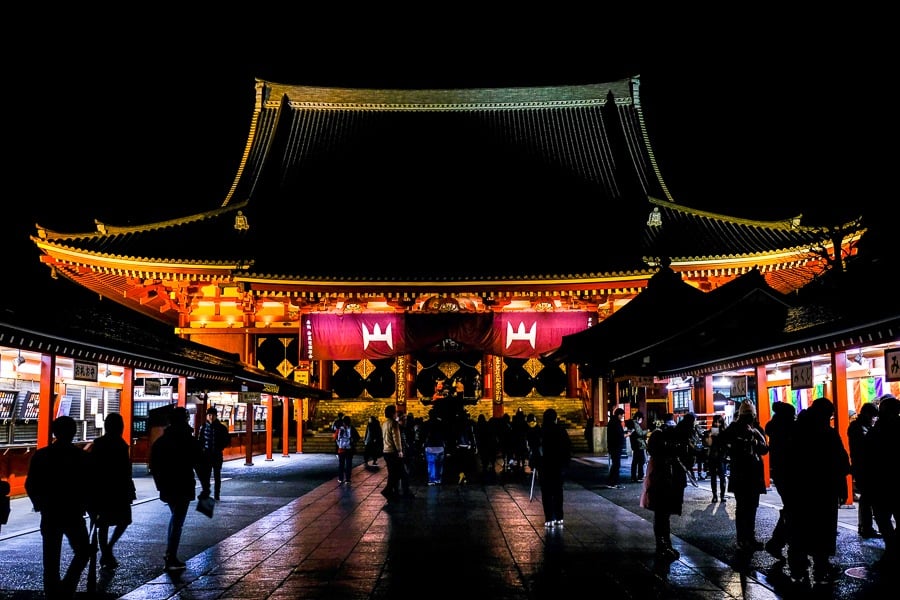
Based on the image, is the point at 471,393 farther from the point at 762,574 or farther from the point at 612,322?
the point at 762,574

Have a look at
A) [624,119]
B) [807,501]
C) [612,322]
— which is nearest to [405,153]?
[624,119]

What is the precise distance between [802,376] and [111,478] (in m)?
11.6

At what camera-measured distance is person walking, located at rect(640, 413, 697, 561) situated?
9.37 metres

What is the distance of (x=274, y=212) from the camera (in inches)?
1249

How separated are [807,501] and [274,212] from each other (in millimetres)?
26604

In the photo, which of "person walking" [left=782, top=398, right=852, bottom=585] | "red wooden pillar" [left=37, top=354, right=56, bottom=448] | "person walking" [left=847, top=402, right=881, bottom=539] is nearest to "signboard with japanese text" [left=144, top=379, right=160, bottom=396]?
"red wooden pillar" [left=37, top=354, right=56, bottom=448]

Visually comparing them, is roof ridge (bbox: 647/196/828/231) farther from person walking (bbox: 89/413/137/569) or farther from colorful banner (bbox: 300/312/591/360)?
person walking (bbox: 89/413/137/569)

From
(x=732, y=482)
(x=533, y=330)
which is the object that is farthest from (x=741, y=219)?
(x=732, y=482)

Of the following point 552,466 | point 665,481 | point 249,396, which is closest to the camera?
point 665,481

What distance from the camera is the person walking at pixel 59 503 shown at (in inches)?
273

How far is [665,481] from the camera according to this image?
9.45 metres

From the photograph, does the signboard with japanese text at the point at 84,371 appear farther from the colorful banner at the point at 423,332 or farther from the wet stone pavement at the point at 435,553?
the colorful banner at the point at 423,332

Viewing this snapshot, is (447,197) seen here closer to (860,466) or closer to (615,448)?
(615,448)

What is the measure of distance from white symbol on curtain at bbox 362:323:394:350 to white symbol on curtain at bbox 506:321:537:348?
3.88 m
